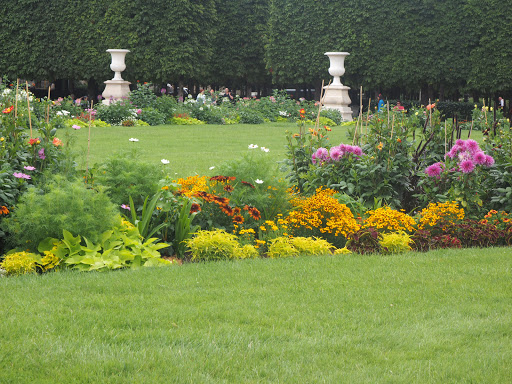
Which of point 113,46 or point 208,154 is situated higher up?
point 113,46

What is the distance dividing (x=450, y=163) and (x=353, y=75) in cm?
1930

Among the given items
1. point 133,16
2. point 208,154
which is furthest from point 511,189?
point 133,16

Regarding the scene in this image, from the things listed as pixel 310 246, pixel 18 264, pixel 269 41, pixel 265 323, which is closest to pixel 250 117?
pixel 269 41

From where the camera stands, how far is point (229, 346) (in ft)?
11.4

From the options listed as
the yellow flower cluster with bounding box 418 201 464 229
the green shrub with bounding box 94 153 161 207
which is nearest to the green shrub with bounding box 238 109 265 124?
the green shrub with bounding box 94 153 161 207

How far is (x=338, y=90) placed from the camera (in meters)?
23.3

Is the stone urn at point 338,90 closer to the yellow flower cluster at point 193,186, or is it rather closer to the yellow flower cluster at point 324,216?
the yellow flower cluster at point 193,186

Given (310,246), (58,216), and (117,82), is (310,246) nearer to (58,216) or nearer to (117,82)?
(58,216)

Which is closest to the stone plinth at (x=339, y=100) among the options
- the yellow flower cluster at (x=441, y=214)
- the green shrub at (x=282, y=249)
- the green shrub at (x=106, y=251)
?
the yellow flower cluster at (x=441, y=214)

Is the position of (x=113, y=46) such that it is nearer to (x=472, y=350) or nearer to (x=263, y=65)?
(x=263, y=65)

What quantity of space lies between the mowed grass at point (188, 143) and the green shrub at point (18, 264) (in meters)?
4.19

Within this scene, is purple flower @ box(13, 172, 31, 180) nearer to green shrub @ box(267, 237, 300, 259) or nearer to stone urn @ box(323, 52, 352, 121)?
green shrub @ box(267, 237, 300, 259)

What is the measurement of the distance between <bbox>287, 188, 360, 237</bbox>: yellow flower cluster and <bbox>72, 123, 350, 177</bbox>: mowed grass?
3.31 metres

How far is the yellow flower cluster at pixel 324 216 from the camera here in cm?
582
